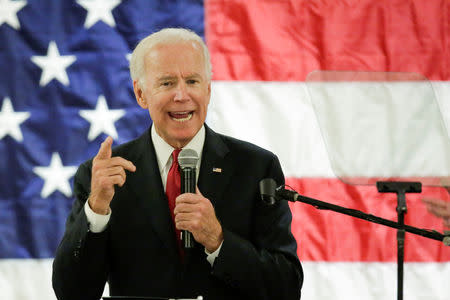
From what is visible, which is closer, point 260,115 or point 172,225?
point 172,225

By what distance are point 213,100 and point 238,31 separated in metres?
0.34

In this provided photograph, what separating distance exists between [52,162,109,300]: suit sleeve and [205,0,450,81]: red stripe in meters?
1.26

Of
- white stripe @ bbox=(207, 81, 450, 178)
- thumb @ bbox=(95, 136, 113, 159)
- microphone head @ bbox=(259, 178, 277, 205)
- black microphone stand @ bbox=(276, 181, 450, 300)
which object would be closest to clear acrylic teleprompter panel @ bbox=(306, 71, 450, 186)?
black microphone stand @ bbox=(276, 181, 450, 300)

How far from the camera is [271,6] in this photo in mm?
2541

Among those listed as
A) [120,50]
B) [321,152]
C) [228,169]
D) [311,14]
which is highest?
[311,14]

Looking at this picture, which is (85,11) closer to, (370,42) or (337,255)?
(370,42)

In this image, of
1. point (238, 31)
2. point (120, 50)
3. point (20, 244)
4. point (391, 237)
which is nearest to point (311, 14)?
point (238, 31)

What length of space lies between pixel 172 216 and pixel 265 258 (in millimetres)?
301

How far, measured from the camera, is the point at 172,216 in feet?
5.33

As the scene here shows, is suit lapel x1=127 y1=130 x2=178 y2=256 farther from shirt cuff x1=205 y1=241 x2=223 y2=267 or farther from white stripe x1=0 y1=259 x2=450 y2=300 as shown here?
white stripe x1=0 y1=259 x2=450 y2=300

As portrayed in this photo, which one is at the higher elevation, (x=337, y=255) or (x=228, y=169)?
(x=228, y=169)

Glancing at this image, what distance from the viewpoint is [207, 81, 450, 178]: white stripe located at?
2.50m

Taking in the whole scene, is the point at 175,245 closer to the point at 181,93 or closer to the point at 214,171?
the point at 214,171

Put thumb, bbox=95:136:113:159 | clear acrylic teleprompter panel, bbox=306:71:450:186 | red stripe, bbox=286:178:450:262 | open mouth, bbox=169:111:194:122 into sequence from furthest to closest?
red stripe, bbox=286:178:450:262, open mouth, bbox=169:111:194:122, clear acrylic teleprompter panel, bbox=306:71:450:186, thumb, bbox=95:136:113:159
